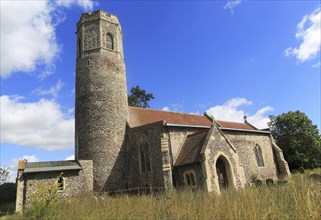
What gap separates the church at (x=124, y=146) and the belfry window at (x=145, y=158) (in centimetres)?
8

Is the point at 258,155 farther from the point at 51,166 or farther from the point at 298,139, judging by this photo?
the point at 51,166

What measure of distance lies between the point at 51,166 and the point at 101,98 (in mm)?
6626

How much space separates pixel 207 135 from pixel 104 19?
1491 cm

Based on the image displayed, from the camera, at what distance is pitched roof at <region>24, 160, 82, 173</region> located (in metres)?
17.8

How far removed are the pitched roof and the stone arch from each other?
994 cm

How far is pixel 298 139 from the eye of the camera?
114 feet

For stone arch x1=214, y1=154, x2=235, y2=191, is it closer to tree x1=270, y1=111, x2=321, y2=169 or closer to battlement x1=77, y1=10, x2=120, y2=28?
battlement x1=77, y1=10, x2=120, y2=28

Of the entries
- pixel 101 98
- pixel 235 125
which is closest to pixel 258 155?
pixel 235 125

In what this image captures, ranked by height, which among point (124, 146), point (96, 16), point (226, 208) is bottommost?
point (226, 208)

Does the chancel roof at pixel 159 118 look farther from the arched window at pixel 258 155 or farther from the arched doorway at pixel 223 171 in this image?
the arched doorway at pixel 223 171

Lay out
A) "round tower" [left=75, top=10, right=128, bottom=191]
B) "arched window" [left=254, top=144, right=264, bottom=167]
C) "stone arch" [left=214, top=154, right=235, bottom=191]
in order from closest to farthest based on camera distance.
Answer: "stone arch" [left=214, top=154, right=235, bottom=191] → "round tower" [left=75, top=10, right=128, bottom=191] → "arched window" [left=254, top=144, right=264, bottom=167]

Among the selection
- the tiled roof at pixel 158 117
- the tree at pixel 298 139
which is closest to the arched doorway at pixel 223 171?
the tiled roof at pixel 158 117

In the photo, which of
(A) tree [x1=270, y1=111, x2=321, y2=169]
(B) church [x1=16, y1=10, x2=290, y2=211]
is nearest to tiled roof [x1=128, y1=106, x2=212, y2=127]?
(B) church [x1=16, y1=10, x2=290, y2=211]

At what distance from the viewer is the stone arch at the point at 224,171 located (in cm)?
1764
